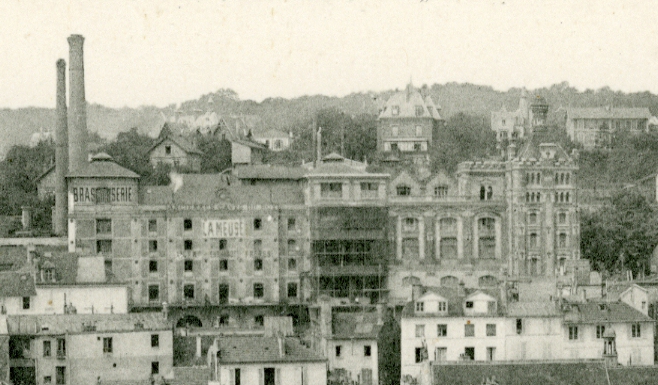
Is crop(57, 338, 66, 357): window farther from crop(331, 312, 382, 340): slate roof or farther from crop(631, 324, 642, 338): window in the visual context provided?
crop(631, 324, 642, 338): window

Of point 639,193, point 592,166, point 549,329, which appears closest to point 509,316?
point 549,329

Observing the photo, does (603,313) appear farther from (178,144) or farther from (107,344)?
(178,144)

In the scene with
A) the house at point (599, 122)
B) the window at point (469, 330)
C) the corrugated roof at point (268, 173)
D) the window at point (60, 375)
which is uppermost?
the house at point (599, 122)

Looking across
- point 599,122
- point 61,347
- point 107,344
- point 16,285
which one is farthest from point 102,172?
point 599,122

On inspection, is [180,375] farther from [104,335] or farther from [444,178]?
[444,178]

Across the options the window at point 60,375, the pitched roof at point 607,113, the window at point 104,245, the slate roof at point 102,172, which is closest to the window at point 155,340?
the window at point 60,375

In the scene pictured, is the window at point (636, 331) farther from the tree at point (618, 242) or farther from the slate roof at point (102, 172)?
the slate roof at point (102, 172)
